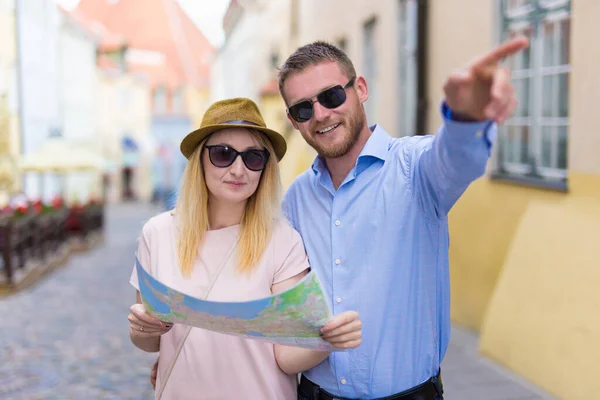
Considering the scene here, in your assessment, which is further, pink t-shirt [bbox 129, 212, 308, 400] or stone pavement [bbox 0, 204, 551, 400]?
stone pavement [bbox 0, 204, 551, 400]

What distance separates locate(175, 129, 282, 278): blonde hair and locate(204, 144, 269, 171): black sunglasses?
0.06 m

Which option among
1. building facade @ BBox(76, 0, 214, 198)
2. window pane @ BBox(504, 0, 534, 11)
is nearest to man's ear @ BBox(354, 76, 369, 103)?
window pane @ BBox(504, 0, 534, 11)

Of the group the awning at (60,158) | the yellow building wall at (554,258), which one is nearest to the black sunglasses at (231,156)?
the yellow building wall at (554,258)

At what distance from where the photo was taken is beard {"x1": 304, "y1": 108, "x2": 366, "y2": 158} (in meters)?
2.31

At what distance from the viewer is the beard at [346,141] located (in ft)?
7.59

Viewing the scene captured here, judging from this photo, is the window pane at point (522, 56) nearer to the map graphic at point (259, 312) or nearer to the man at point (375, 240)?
the man at point (375, 240)

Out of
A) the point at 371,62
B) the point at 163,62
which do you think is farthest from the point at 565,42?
the point at 163,62

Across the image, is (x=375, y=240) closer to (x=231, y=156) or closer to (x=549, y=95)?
(x=231, y=156)

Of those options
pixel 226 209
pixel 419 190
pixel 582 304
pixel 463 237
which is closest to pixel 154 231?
pixel 226 209

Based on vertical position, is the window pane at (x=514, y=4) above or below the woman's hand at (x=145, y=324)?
above

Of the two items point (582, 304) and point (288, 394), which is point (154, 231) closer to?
point (288, 394)

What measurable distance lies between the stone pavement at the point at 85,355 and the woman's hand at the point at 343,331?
10.9 ft

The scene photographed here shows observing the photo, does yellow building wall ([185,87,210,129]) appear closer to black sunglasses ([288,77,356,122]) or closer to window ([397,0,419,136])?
window ([397,0,419,136])

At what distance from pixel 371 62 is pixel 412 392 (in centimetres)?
981
